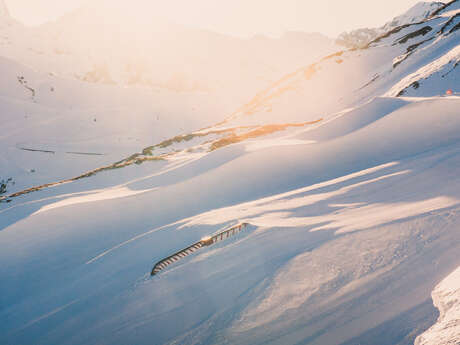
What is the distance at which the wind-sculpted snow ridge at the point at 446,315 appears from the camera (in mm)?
2537

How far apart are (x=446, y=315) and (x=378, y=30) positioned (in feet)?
556

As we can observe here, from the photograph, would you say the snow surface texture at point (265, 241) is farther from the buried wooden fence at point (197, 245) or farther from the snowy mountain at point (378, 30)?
the snowy mountain at point (378, 30)

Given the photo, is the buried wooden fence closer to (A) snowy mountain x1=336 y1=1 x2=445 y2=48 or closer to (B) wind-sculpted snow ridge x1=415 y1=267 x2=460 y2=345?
(B) wind-sculpted snow ridge x1=415 y1=267 x2=460 y2=345

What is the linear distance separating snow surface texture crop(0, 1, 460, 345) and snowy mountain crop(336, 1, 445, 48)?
4870 inches

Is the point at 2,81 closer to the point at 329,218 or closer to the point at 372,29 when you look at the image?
the point at 329,218

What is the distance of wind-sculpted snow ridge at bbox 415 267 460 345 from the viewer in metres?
2.54

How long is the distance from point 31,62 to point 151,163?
293 feet

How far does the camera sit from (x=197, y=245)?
581 centimetres

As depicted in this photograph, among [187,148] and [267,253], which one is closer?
Result: [267,253]

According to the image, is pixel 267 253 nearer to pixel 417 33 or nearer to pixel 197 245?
pixel 197 245

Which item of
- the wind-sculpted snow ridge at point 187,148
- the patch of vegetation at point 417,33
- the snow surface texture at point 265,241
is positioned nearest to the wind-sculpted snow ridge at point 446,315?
the snow surface texture at point 265,241

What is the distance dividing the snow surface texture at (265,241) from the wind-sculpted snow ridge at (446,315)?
77 millimetres

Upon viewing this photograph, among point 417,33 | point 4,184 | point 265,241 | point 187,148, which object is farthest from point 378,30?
point 265,241

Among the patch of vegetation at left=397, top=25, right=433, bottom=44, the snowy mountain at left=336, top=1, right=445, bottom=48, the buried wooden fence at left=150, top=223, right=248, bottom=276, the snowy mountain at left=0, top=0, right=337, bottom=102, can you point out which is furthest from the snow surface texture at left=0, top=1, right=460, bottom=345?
the snowy mountain at left=336, top=1, right=445, bottom=48
